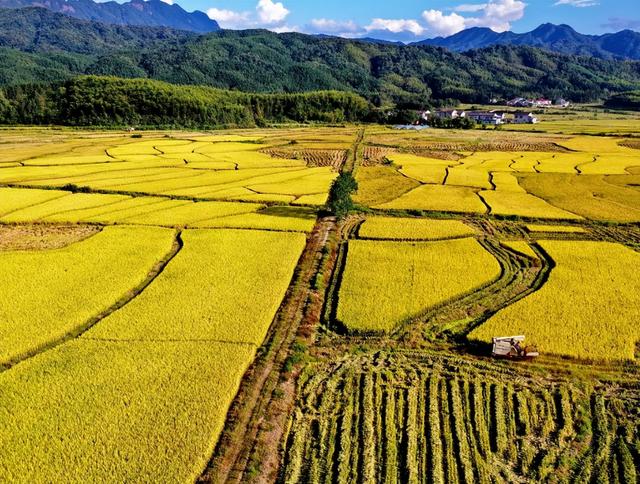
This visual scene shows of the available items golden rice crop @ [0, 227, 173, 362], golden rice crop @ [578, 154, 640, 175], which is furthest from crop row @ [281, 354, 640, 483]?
golden rice crop @ [578, 154, 640, 175]

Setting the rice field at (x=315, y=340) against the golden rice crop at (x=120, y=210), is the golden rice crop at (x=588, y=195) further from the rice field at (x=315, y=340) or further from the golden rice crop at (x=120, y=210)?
the golden rice crop at (x=120, y=210)

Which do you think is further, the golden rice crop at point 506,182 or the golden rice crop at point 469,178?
the golden rice crop at point 469,178

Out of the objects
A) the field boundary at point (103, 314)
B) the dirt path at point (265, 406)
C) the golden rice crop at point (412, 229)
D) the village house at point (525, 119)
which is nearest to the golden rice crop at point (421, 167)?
the golden rice crop at point (412, 229)

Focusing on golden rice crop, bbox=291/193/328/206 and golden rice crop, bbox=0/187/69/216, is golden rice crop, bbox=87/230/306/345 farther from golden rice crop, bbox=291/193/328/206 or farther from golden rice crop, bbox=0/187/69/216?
golden rice crop, bbox=0/187/69/216

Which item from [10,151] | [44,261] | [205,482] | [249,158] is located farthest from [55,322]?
[10,151]

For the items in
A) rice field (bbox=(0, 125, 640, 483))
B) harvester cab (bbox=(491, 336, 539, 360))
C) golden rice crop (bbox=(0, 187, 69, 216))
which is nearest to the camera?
rice field (bbox=(0, 125, 640, 483))

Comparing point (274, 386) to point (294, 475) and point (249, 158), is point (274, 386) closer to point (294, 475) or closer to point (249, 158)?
point (294, 475)
